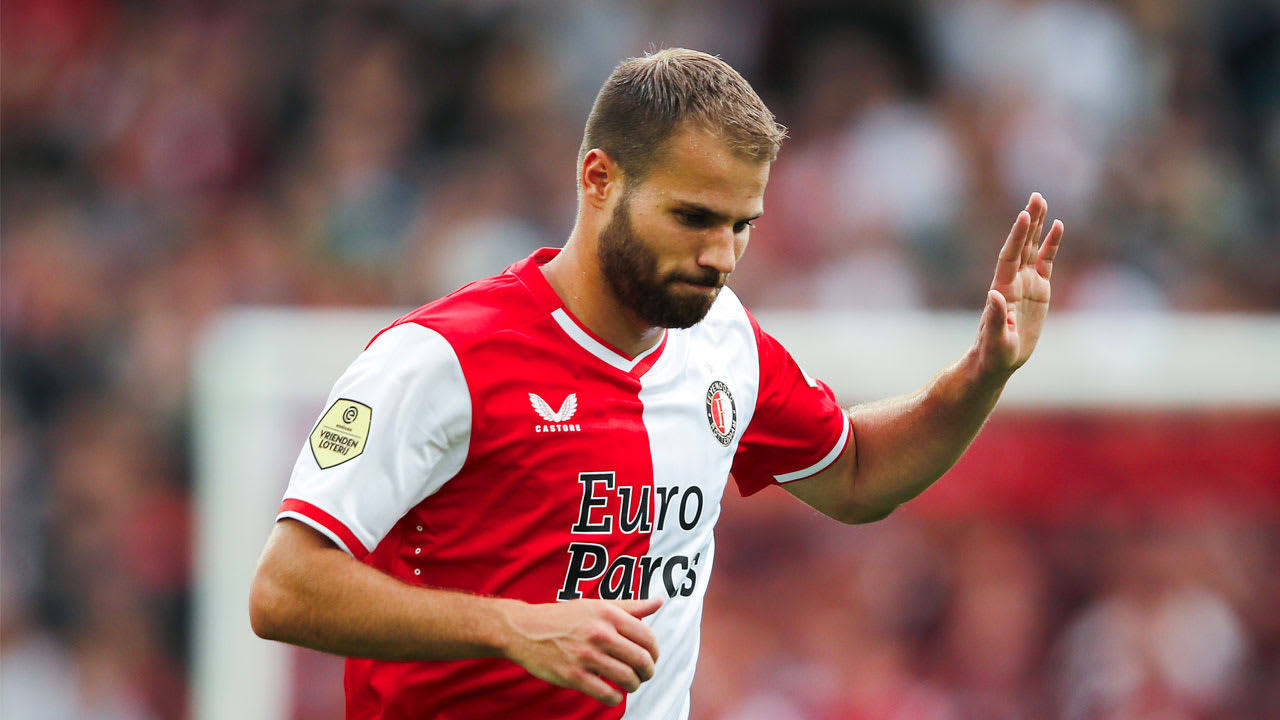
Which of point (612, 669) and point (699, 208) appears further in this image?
point (699, 208)

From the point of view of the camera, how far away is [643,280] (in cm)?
327

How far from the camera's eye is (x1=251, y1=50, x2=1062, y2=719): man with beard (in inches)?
115

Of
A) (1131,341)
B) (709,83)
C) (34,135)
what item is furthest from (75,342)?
(709,83)

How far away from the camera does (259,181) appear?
32.1ft

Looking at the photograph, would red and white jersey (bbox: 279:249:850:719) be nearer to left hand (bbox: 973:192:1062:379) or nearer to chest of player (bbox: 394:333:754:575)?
chest of player (bbox: 394:333:754:575)

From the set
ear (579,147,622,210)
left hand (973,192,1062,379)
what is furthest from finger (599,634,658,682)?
left hand (973,192,1062,379)

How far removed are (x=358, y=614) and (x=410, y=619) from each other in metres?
0.10

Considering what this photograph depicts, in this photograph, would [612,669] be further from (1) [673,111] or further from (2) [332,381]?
(2) [332,381]

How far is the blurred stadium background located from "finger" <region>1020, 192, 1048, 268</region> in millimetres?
3117

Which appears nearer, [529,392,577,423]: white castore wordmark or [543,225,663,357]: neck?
[529,392,577,423]: white castore wordmark

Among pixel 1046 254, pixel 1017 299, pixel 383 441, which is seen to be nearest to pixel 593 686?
pixel 383 441

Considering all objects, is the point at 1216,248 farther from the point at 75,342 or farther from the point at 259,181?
the point at 75,342

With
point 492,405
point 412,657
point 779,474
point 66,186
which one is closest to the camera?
point 412,657

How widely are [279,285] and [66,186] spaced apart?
2.02 meters
